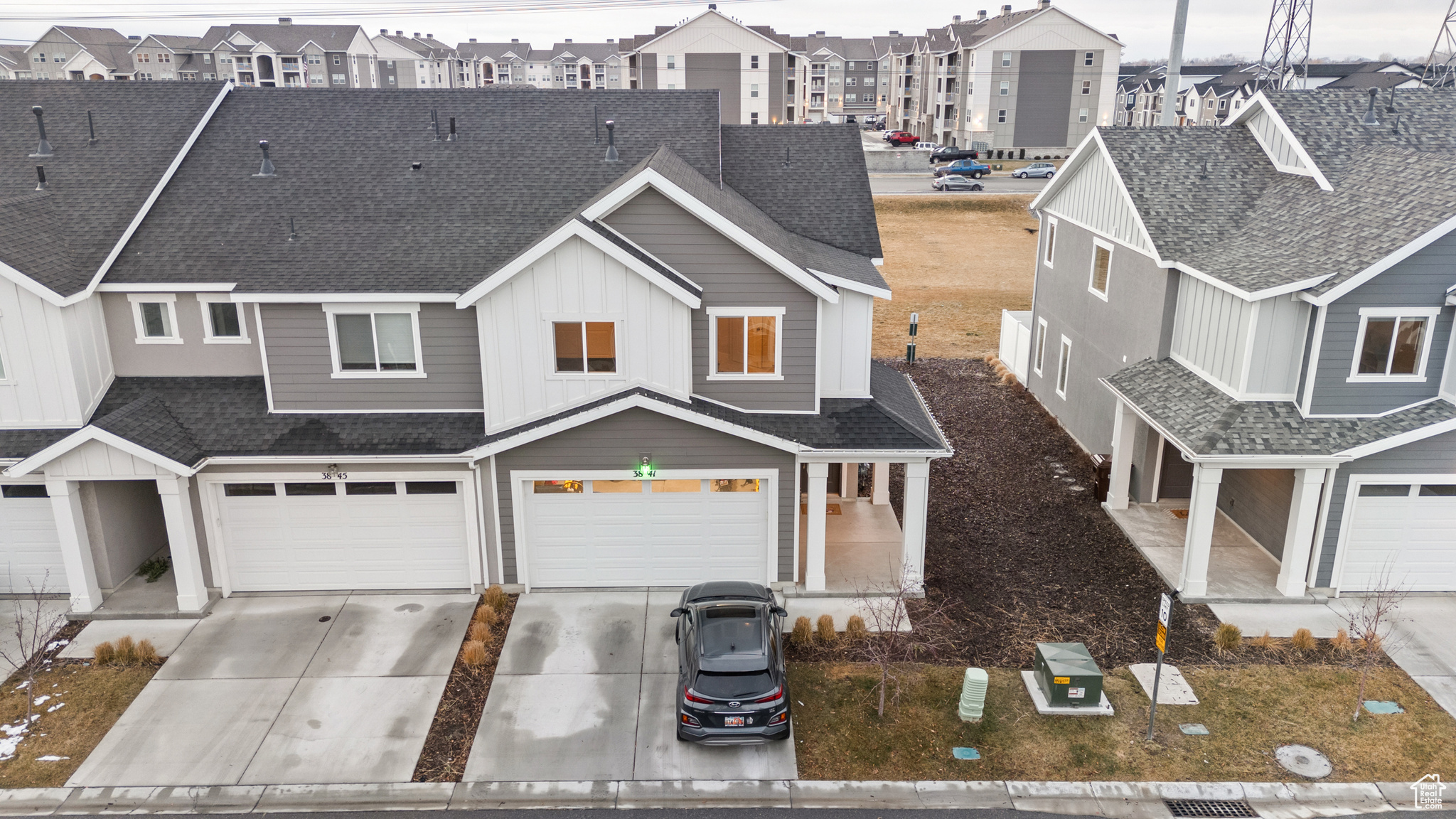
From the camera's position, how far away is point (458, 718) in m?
13.8

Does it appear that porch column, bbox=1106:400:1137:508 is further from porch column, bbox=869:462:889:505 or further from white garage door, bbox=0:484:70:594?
white garage door, bbox=0:484:70:594

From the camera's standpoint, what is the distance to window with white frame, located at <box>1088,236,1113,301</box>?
22.5 m

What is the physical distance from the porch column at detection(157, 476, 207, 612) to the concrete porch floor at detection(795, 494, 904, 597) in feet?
35.2

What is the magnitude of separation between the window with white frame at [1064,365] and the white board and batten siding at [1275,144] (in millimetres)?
6614

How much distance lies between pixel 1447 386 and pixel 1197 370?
4.06m

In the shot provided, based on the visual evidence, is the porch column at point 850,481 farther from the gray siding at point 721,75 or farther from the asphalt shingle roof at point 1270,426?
the gray siding at point 721,75

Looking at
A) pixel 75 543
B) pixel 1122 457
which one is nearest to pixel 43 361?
pixel 75 543

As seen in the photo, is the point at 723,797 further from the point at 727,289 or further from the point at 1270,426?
the point at 1270,426

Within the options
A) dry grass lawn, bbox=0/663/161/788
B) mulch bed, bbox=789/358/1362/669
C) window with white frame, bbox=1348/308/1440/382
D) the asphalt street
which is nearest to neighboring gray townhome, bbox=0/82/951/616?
mulch bed, bbox=789/358/1362/669

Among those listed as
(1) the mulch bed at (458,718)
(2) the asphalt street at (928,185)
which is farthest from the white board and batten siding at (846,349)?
(2) the asphalt street at (928,185)

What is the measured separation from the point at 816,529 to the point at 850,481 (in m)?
4.69

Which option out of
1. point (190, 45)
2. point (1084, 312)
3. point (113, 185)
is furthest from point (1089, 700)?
point (190, 45)

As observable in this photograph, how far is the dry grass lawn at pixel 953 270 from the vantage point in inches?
1446

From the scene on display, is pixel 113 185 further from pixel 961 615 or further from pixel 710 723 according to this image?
pixel 961 615
